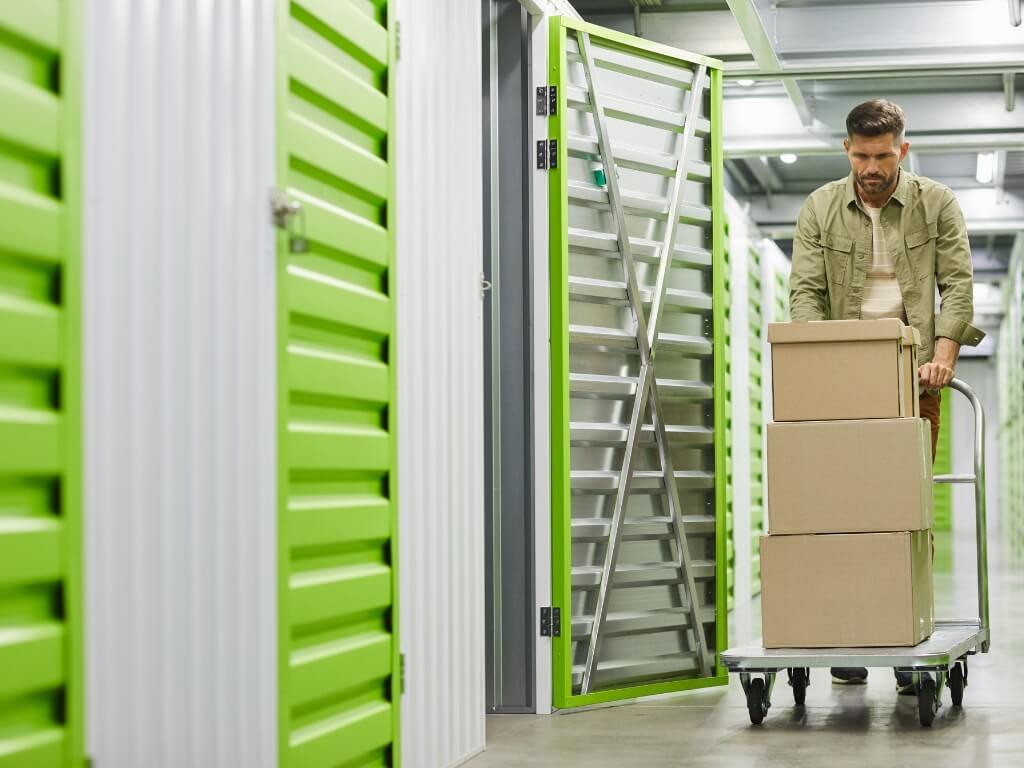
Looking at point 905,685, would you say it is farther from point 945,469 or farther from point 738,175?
point 945,469

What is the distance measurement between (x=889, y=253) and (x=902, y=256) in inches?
1.8

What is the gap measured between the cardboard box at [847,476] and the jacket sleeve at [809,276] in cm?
76

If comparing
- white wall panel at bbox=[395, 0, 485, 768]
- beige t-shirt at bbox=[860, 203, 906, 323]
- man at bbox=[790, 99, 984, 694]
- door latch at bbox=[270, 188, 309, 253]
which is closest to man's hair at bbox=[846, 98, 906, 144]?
man at bbox=[790, 99, 984, 694]

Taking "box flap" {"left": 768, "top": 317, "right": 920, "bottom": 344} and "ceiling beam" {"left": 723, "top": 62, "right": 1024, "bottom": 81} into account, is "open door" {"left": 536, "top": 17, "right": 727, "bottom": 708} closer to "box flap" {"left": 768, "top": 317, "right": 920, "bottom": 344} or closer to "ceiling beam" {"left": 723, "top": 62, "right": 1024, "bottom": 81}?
"box flap" {"left": 768, "top": 317, "right": 920, "bottom": 344}

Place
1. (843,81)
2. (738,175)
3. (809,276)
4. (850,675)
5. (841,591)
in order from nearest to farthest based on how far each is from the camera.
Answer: (841,591) → (809,276) → (850,675) → (843,81) → (738,175)

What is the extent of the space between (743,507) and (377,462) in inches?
250

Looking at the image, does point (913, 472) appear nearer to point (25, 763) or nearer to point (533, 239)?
point (533, 239)

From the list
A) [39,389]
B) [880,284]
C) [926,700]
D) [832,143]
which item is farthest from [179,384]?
[832,143]

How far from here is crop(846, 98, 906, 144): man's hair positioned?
4.44 metres

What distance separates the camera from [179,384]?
2.26 m

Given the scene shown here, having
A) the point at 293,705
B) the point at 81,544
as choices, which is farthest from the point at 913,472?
the point at 81,544

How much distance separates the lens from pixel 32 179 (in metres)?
1.93

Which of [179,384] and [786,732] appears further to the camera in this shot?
[786,732]

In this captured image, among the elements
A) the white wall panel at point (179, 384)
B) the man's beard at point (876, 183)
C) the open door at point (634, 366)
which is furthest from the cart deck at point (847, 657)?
the white wall panel at point (179, 384)
